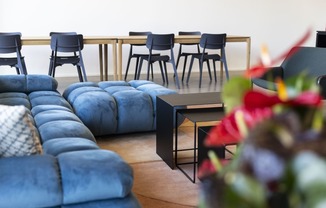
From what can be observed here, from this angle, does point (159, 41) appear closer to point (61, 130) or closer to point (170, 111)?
point (170, 111)

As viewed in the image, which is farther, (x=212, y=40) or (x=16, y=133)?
(x=212, y=40)

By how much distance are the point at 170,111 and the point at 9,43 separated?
3.11m

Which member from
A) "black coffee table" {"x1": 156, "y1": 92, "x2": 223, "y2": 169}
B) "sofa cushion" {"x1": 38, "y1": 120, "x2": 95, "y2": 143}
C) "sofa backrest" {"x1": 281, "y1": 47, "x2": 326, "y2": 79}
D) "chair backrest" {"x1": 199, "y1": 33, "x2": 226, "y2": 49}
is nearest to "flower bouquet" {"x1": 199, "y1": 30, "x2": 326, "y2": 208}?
"sofa cushion" {"x1": 38, "y1": 120, "x2": 95, "y2": 143}

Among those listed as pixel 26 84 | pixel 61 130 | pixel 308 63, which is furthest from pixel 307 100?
pixel 308 63

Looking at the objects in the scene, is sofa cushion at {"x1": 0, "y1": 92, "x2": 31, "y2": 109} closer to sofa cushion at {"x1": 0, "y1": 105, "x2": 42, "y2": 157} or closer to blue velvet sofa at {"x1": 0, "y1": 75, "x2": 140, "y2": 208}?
blue velvet sofa at {"x1": 0, "y1": 75, "x2": 140, "y2": 208}

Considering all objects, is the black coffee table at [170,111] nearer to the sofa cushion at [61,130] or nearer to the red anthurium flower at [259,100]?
the sofa cushion at [61,130]

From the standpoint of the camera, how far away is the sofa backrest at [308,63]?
436 centimetres

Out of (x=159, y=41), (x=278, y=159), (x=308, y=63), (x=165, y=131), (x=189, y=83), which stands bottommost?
(x=189, y=83)

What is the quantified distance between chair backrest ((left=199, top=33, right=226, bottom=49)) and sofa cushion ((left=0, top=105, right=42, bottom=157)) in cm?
469

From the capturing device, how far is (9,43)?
17.1ft

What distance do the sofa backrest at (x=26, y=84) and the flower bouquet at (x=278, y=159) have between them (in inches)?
145

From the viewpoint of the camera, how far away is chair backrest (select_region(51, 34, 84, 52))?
5.44 meters

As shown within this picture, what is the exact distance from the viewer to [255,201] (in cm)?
41

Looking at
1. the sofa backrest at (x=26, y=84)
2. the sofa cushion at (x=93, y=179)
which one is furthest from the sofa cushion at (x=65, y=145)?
the sofa backrest at (x=26, y=84)
